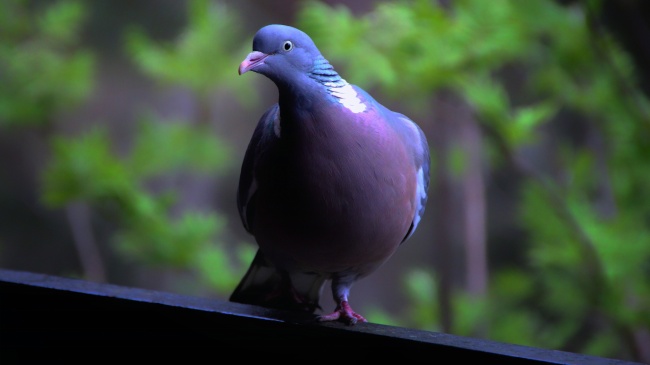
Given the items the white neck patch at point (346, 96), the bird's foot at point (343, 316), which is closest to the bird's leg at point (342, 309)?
the bird's foot at point (343, 316)

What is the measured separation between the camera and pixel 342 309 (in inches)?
38.1

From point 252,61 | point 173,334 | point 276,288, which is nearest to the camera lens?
point 252,61

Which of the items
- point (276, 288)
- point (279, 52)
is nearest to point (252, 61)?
point (279, 52)

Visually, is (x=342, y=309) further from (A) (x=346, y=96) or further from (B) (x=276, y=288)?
(A) (x=346, y=96)

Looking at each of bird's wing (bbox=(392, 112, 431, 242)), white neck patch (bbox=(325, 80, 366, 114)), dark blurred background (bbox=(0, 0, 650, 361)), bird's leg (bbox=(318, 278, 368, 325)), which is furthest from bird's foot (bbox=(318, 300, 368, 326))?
dark blurred background (bbox=(0, 0, 650, 361))

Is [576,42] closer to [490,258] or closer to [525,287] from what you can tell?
[525,287]

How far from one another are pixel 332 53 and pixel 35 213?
1.79m

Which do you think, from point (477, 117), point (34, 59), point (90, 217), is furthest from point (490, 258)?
point (34, 59)

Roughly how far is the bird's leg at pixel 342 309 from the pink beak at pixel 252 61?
330 mm

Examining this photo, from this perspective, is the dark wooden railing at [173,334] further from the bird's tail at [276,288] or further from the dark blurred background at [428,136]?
the dark blurred background at [428,136]

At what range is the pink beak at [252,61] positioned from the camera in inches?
30.4

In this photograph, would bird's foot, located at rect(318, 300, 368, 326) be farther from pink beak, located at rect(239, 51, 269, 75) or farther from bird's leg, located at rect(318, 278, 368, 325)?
pink beak, located at rect(239, 51, 269, 75)

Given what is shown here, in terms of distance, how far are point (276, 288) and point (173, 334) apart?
20 cm

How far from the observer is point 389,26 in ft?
5.57
